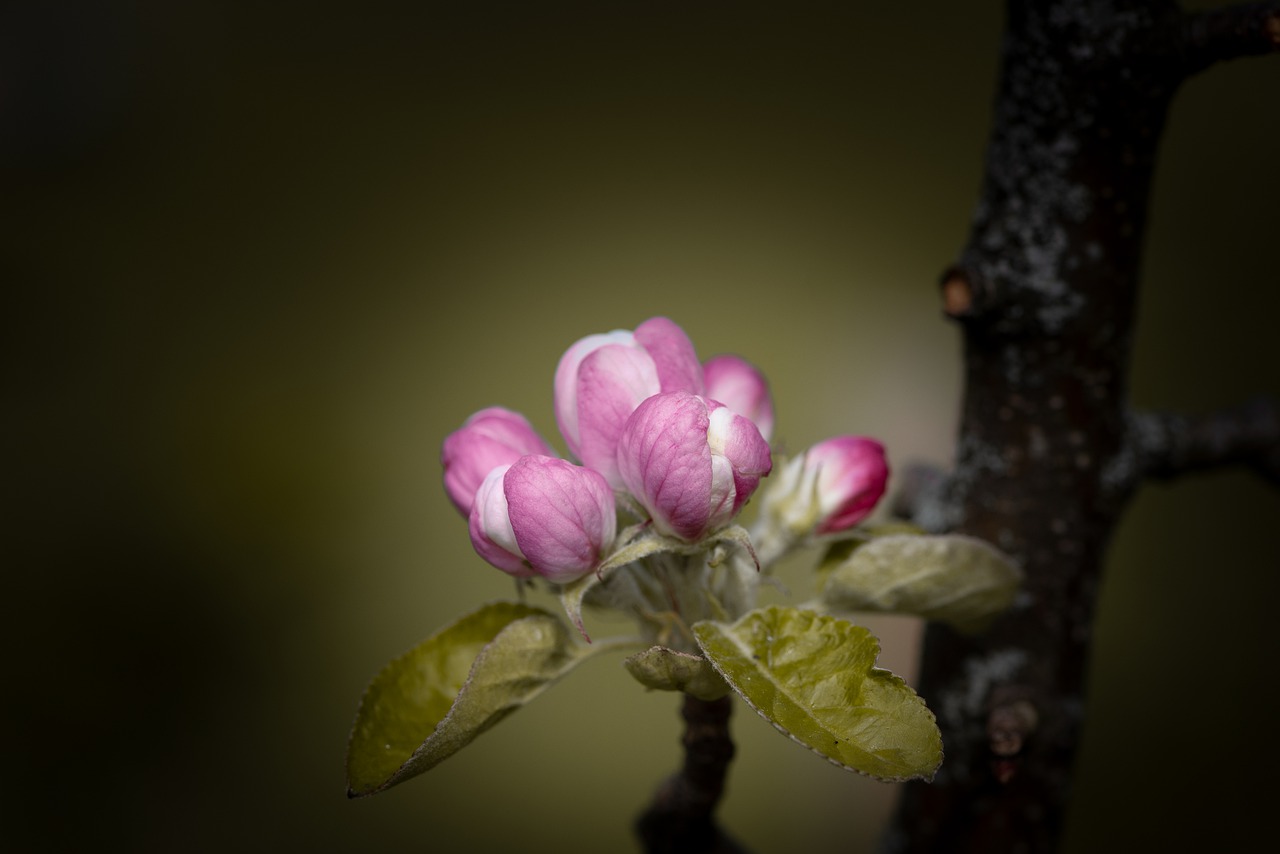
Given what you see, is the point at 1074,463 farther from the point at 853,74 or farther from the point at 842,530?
the point at 853,74

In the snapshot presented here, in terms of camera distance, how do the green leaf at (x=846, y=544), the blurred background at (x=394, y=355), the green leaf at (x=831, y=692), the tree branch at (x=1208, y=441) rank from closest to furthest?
the green leaf at (x=831, y=692) < the green leaf at (x=846, y=544) < the tree branch at (x=1208, y=441) < the blurred background at (x=394, y=355)

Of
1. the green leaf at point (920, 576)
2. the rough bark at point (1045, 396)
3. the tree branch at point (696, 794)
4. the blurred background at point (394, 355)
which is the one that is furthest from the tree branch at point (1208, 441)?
the blurred background at point (394, 355)

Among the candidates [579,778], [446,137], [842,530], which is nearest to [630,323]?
[446,137]

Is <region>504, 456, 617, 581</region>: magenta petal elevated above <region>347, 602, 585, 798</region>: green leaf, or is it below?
above

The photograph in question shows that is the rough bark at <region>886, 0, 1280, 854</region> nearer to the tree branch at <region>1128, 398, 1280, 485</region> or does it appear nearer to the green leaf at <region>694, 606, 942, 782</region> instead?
the tree branch at <region>1128, 398, 1280, 485</region>

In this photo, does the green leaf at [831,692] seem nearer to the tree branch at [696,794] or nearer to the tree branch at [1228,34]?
the tree branch at [696,794]

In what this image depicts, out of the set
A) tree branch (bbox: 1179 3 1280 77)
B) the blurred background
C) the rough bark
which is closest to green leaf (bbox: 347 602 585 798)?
the rough bark
